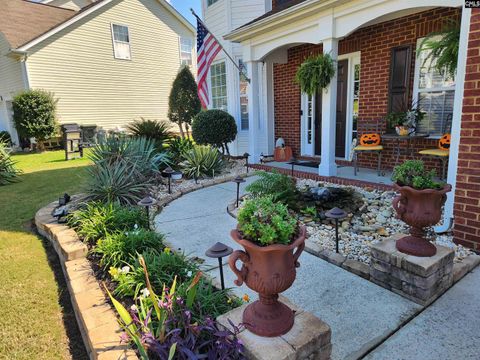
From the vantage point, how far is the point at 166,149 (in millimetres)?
6914

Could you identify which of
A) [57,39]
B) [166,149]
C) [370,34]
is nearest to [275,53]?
[370,34]

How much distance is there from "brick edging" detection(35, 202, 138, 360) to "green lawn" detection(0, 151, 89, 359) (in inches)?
3.5

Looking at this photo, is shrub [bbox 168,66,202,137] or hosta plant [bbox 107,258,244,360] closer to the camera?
hosta plant [bbox 107,258,244,360]

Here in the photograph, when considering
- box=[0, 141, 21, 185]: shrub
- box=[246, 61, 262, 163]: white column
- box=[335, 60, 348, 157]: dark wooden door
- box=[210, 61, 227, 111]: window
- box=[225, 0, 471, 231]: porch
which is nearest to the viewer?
box=[225, 0, 471, 231]: porch

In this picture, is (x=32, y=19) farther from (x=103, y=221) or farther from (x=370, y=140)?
(x=370, y=140)

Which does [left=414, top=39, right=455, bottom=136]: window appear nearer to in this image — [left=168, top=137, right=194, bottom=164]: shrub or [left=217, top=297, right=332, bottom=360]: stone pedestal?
[left=168, top=137, right=194, bottom=164]: shrub

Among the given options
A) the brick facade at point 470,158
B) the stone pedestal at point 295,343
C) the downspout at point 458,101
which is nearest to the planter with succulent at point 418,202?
the brick facade at point 470,158

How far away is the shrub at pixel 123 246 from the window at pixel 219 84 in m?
6.74

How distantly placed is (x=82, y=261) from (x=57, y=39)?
45.2 feet

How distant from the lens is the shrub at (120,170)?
13.9 feet

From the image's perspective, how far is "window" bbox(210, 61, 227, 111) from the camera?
8992 millimetres

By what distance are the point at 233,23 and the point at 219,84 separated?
5.61ft

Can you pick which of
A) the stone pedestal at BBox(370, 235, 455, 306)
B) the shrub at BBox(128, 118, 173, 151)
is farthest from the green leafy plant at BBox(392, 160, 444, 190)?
the shrub at BBox(128, 118, 173, 151)

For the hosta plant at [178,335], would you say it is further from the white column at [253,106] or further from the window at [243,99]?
the window at [243,99]
